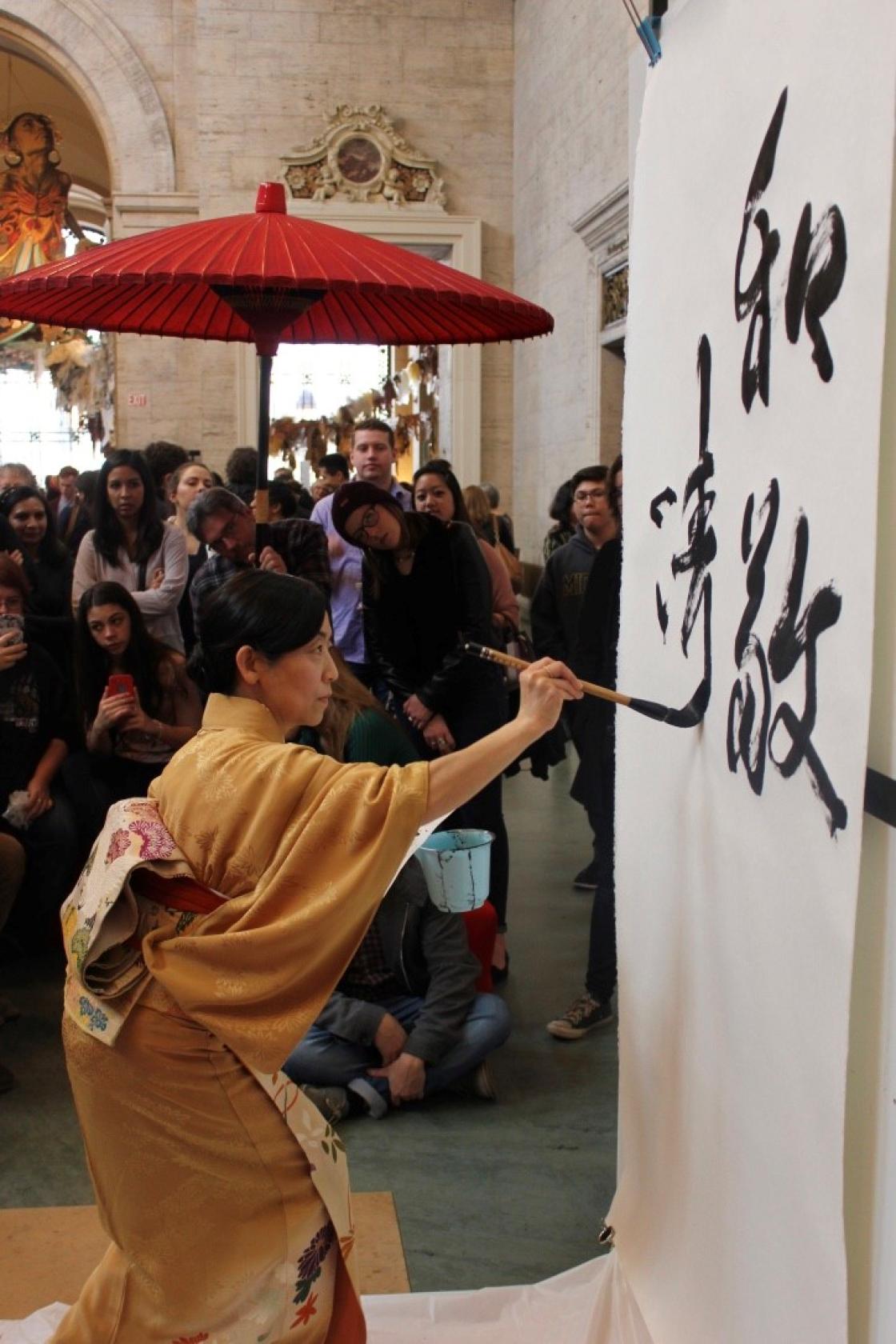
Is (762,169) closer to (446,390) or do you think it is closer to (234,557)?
(234,557)

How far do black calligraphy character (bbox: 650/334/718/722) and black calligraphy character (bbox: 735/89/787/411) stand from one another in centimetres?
15

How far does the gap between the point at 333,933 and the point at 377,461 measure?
3.12 m

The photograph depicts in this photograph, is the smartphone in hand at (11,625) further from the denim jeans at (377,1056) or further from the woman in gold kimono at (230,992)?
the woman in gold kimono at (230,992)

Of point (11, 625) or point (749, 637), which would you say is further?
point (11, 625)

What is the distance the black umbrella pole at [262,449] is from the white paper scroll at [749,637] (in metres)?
1.22

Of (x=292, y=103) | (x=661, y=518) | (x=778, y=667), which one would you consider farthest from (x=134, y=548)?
(x=292, y=103)

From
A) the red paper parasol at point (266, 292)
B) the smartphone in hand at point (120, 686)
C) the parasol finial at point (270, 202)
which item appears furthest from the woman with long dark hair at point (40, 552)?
the parasol finial at point (270, 202)

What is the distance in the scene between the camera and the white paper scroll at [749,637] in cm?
130

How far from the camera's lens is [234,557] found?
14.4ft

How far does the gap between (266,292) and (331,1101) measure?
190 centimetres

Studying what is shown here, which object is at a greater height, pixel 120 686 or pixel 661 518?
pixel 661 518

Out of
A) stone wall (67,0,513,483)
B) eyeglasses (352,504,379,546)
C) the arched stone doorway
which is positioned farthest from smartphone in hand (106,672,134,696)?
the arched stone doorway

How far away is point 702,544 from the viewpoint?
1805 millimetres

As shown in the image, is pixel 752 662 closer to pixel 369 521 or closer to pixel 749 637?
pixel 749 637
